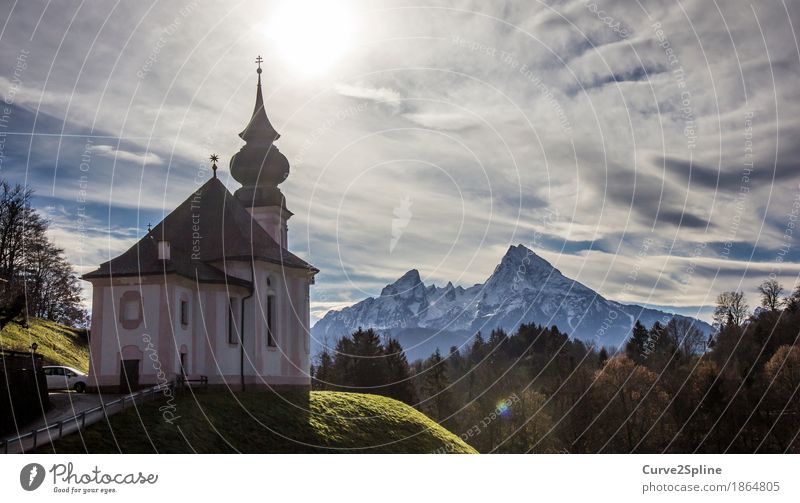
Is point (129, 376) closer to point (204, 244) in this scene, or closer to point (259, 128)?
point (204, 244)

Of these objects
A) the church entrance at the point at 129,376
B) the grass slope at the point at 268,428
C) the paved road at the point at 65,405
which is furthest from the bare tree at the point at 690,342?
the paved road at the point at 65,405

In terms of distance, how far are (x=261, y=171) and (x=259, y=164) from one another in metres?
0.49

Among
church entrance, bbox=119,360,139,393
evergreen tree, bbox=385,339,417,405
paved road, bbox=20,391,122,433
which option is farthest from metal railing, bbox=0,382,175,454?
evergreen tree, bbox=385,339,417,405

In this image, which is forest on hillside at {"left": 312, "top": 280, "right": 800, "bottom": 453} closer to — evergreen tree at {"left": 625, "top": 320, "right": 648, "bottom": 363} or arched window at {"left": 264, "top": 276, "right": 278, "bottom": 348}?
evergreen tree at {"left": 625, "top": 320, "right": 648, "bottom": 363}

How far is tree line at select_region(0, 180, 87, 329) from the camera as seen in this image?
56.8 meters

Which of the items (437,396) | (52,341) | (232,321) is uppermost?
(52,341)

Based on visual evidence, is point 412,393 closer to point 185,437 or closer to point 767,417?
point 767,417

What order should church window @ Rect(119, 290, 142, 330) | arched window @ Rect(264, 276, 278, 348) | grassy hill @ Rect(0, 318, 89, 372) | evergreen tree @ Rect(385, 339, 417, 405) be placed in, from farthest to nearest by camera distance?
evergreen tree @ Rect(385, 339, 417, 405) < grassy hill @ Rect(0, 318, 89, 372) < arched window @ Rect(264, 276, 278, 348) < church window @ Rect(119, 290, 142, 330)

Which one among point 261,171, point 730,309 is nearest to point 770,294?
point 730,309

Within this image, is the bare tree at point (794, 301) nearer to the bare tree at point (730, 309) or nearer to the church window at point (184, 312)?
the bare tree at point (730, 309)

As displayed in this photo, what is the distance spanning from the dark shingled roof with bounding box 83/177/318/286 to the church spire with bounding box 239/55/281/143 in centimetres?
593

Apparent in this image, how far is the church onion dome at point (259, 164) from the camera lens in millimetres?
54281

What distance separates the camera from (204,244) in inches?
1834
